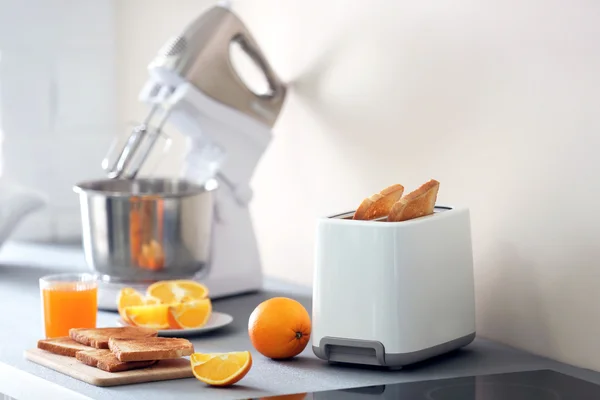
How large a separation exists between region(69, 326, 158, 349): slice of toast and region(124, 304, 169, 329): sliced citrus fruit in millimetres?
63

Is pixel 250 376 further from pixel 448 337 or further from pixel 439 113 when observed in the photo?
pixel 439 113

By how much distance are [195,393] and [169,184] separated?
2.42ft

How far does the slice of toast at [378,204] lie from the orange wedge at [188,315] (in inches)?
12.6

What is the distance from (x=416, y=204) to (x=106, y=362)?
1.45 feet

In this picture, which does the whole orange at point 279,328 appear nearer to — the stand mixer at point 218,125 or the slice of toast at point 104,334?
the slice of toast at point 104,334

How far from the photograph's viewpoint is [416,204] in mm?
1278

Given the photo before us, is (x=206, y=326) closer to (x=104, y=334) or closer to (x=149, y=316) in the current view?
(x=149, y=316)

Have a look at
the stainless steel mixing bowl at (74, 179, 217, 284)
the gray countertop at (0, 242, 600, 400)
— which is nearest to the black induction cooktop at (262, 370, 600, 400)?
the gray countertop at (0, 242, 600, 400)

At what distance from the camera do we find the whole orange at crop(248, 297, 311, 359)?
1.29 meters

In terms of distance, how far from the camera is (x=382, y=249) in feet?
4.00

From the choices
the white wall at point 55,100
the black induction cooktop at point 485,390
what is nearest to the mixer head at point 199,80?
the black induction cooktop at point 485,390

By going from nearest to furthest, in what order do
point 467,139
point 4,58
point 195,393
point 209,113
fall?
point 195,393, point 467,139, point 209,113, point 4,58

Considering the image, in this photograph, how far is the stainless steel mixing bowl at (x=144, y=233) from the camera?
1.61 m

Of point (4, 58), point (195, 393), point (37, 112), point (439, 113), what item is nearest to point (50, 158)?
point (37, 112)
